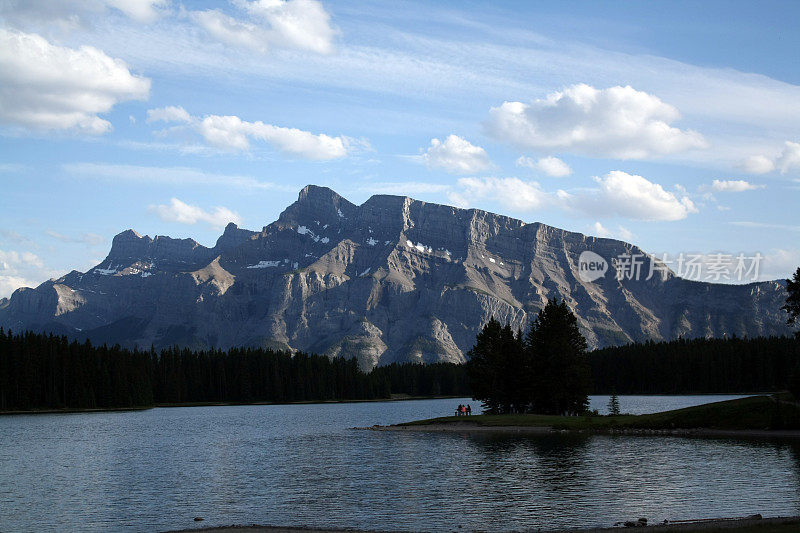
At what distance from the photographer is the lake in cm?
4866

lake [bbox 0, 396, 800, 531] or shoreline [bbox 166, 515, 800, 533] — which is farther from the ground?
shoreline [bbox 166, 515, 800, 533]

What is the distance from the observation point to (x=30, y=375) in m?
188

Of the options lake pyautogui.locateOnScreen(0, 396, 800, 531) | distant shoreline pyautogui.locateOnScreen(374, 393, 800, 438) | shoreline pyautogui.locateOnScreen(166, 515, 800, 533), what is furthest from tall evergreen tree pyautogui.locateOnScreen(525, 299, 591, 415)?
shoreline pyautogui.locateOnScreen(166, 515, 800, 533)

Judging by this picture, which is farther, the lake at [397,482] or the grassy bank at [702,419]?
the grassy bank at [702,419]

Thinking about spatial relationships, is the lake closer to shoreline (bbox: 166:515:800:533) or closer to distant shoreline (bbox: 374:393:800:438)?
shoreline (bbox: 166:515:800:533)

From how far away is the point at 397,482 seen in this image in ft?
209

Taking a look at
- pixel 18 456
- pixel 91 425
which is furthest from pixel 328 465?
pixel 91 425

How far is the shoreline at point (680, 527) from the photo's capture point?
37959 mm

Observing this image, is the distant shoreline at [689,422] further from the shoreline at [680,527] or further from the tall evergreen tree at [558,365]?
the shoreline at [680,527]

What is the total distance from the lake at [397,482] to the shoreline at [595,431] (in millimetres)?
4459

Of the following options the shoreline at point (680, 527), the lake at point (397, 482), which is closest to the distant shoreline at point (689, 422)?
the lake at point (397, 482)

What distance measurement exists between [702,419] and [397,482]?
190 ft

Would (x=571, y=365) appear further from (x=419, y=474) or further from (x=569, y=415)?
(x=419, y=474)

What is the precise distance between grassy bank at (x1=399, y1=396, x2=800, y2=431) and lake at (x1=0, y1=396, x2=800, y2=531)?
7.53 m
